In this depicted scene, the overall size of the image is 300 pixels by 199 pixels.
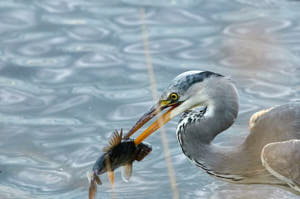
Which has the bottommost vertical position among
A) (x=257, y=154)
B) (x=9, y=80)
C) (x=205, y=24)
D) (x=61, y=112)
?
(x=257, y=154)

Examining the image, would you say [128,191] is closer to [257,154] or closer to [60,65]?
[257,154]

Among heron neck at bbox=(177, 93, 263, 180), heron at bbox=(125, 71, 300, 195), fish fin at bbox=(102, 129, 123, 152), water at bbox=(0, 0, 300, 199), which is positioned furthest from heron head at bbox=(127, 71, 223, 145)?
water at bbox=(0, 0, 300, 199)

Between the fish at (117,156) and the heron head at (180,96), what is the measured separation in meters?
0.12

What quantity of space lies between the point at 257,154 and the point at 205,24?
3.89 m

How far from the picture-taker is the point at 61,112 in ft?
24.8

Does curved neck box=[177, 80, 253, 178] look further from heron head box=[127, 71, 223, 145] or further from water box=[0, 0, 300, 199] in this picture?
water box=[0, 0, 300, 199]

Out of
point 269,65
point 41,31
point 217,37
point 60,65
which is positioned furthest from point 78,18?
point 269,65

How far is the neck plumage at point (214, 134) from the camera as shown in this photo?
5.44 metres

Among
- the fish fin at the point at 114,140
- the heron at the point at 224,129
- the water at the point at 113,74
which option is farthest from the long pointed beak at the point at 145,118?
the water at the point at 113,74

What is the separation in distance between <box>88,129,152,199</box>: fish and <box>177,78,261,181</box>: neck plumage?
1.35 ft

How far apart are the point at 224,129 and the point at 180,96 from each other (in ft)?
1.41

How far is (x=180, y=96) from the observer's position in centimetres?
539

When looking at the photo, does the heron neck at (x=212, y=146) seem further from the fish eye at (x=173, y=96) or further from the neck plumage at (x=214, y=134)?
the fish eye at (x=173, y=96)

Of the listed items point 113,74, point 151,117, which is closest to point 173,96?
point 151,117
